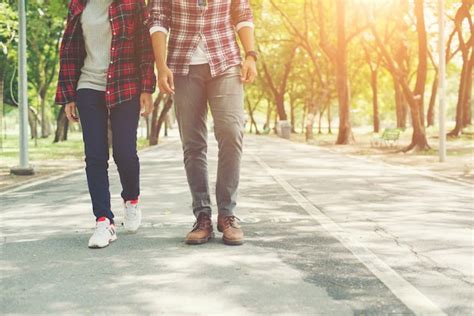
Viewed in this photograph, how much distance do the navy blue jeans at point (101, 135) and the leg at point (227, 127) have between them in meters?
0.58

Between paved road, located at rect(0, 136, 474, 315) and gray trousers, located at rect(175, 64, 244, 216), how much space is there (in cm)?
37

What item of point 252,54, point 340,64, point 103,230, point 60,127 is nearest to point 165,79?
point 252,54

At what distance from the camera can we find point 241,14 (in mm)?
5152

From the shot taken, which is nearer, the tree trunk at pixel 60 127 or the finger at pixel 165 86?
the finger at pixel 165 86

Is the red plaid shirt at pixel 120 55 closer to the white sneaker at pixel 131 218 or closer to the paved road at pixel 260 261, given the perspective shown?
the white sneaker at pixel 131 218

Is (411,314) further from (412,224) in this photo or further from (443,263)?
(412,224)

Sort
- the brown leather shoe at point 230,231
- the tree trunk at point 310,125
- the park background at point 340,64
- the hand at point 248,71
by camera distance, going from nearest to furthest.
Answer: the brown leather shoe at point 230,231 < the hand at point 248,71 < the park background at point 340,64 < the tree trunk at point 310,125

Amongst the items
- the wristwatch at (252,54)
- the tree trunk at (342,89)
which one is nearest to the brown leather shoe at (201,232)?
the wristwatch at (252,54)

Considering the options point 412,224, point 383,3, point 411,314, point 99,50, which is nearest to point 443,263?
point 411,314

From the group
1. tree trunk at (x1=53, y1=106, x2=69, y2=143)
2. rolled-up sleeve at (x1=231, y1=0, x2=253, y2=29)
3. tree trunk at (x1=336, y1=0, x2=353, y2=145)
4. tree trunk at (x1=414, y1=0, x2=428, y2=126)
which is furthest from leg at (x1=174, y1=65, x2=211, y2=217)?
tree trunk at (x1=53, y1=106, x2=69, y2=143)

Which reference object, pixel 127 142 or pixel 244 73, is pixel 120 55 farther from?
pixel 244 73

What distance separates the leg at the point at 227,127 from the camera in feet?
16.4

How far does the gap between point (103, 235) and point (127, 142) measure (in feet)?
2.22

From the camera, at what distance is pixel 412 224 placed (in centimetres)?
616
